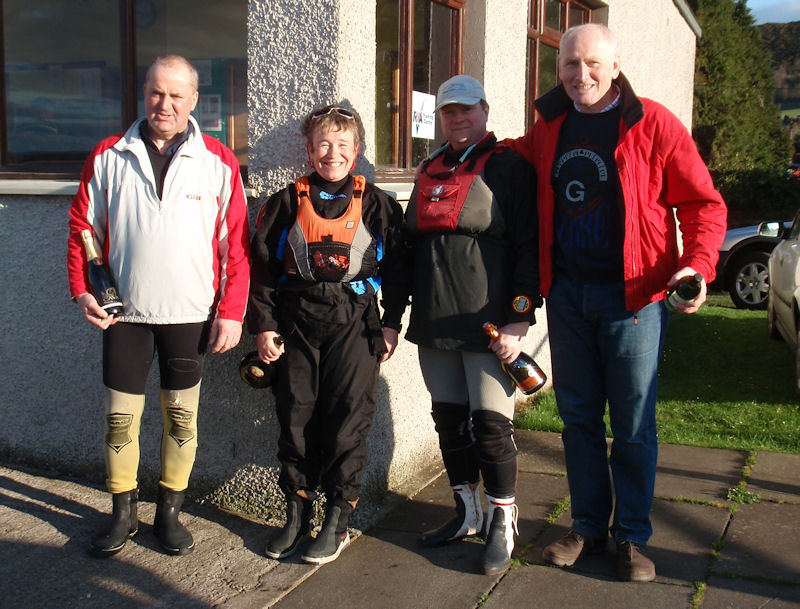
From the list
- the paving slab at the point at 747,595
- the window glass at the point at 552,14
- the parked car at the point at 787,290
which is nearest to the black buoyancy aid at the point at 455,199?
the paving slab at the point at 747,595

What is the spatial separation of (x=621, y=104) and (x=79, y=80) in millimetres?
3237

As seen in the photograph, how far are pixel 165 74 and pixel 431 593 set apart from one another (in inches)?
87.5

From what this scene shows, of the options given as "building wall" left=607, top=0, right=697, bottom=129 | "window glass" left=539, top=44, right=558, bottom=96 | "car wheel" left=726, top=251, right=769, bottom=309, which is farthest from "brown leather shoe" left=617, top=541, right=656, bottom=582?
"car wheel" left=726, top=251, right=769, bottom=309

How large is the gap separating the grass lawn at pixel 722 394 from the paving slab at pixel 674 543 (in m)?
1.24

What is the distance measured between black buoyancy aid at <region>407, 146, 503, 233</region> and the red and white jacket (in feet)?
2.57

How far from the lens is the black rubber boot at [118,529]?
3609 mm

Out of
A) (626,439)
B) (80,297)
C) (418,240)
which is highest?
(418,240)

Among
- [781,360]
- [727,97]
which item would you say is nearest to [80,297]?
[781,360]

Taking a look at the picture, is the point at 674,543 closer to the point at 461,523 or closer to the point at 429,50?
the point at 461,523

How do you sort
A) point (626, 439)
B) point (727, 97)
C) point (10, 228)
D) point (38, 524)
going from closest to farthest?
point (626, 439) < point (38, 524) < point (10, 228) < point (727, 97)

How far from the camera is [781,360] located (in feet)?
25.8

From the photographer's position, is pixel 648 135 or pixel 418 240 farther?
pixel 418 240

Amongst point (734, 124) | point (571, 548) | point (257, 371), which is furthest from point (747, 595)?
point (734, 124)

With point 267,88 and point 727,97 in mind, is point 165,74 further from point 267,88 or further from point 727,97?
point 727,97
